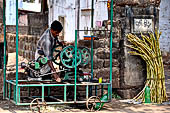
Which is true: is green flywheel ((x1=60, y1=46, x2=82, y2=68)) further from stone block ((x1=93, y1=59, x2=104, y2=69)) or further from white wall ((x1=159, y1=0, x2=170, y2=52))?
white wall ((x1=159, y1=0, x2=170, y2=52))

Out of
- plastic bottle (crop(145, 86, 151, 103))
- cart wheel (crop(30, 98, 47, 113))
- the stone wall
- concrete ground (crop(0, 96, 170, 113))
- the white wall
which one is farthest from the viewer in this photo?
the white wall

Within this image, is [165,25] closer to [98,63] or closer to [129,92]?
[129,92]

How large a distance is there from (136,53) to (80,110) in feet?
7.02

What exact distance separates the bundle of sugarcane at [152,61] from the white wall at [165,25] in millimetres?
10666

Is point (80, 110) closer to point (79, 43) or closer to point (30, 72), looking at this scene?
point (30, 72)

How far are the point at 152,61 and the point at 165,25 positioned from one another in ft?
36.7

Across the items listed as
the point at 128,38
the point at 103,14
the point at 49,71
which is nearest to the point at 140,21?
the point at 128,38

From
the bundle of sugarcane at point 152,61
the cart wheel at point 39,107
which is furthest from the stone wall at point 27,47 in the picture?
the cart wheel at point 39,107

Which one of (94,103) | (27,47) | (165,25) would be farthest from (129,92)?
(165,25)

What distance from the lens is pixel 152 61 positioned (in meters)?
9.05

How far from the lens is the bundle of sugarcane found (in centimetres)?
891

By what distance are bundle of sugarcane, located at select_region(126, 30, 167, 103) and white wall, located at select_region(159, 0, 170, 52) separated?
10.7 meters

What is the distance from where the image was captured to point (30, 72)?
26.0 feet

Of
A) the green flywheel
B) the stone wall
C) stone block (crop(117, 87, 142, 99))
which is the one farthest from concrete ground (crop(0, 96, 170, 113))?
the stone wall
